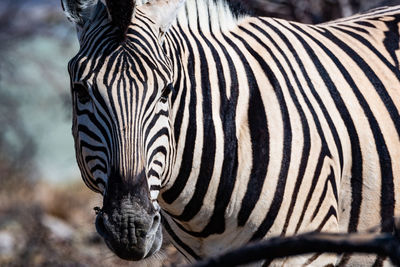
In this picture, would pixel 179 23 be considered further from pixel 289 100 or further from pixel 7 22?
pixel 7 22

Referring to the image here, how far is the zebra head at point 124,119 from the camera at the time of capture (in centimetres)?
331

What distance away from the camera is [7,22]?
17906 mm

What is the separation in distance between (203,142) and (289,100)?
566 millimetres

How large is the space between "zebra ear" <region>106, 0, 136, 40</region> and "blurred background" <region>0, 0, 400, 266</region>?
3.22ft

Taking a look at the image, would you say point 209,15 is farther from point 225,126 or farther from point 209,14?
point 225,126

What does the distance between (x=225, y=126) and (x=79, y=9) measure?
3.32ft

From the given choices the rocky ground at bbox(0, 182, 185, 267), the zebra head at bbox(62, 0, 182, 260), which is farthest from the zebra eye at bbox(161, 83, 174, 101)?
the rocky ground at bbox(0, 182, 185, 267)

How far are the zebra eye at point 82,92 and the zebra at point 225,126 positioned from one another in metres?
0.01

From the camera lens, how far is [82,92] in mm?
3625

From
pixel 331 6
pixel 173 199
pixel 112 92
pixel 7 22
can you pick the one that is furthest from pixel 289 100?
pixel 7 22

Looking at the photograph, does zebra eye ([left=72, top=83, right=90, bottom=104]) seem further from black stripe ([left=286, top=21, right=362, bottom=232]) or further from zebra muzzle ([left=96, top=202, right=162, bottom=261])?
black stripe ([left=286, top=21, right=362, bottom=232])

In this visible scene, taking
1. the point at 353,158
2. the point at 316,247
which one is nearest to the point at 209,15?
the point at 353,158

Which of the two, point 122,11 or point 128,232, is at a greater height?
point 122,11

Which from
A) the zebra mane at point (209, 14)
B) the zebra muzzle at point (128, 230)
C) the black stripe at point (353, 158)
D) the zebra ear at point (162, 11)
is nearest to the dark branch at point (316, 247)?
the zebra muzzle at point (128, 230)
